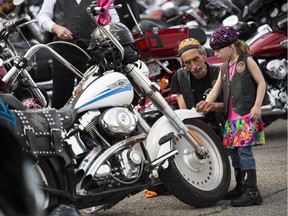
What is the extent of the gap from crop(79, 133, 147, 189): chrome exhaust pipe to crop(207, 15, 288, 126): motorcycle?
140 inches

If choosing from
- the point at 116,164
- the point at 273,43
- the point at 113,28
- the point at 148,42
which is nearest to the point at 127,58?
the point at 113,28

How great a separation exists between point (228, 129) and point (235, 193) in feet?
1.60

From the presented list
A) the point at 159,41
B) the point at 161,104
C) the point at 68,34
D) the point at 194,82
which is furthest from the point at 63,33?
the point at 159,41

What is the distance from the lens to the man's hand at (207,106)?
5367 mm

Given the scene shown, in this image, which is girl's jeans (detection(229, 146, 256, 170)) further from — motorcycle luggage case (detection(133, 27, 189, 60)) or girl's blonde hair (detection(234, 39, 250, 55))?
motorcycle luggage case (detection(133, 27, 189, 60))

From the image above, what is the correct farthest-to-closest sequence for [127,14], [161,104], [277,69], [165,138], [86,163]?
[277,69] → [127,14] → [161,104] → [165,138] → [86,163]

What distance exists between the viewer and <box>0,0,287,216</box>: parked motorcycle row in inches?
155

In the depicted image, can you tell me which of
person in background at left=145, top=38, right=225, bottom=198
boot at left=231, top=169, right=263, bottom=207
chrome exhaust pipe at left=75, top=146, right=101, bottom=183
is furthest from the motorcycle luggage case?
chrome exhaust pipe at left=75, top=146, right=101, bottom=183

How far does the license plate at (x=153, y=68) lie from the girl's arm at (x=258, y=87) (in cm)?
281

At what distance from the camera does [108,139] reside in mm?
4539

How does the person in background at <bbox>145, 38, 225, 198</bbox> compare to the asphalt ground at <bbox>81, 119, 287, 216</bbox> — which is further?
the person in background at <bbox>145, 38, 225, 198</bbox>

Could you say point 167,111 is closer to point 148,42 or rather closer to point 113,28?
point 113,28

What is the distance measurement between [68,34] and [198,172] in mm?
1493

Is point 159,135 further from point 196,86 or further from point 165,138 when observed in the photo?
point 196,86
